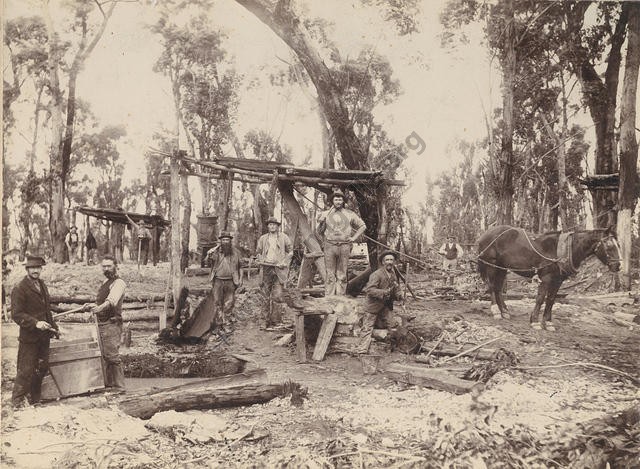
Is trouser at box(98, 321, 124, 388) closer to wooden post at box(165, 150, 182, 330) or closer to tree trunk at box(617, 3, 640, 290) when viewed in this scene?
wooden post at box(165, 150, 182, 330)

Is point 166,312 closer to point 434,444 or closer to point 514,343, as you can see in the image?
point 434,444

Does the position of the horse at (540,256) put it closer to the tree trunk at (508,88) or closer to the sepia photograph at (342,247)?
the sepia photograph at (342,247)

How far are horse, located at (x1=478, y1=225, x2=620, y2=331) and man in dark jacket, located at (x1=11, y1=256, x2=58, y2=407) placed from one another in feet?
16.3

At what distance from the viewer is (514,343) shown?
5.62 m

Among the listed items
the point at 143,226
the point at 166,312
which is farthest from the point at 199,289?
the point at 143,226

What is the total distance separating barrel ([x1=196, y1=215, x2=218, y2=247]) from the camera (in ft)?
30.3

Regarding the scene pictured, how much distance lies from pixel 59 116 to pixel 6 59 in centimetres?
66

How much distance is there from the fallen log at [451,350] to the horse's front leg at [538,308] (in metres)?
0.88

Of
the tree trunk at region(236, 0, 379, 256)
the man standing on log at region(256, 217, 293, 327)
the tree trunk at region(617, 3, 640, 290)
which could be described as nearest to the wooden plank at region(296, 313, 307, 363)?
the man standing on log at region(256, 217, 293, 327)

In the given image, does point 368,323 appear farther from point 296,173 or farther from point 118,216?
point 118,216

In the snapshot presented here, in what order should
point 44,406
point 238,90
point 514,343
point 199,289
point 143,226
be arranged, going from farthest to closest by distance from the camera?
point 143,226 < point 199,289 < point 238,90 < point 514,343 < point 44,406

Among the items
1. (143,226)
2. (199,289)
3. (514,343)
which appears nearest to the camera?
(514,343)

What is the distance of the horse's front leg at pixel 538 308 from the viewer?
5.96 m

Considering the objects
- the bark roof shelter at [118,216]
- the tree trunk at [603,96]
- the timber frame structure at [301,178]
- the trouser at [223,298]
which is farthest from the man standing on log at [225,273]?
the tree trunk at [603,96]
